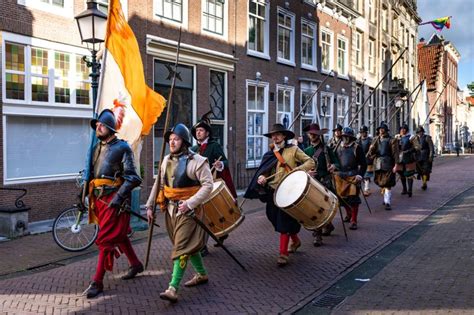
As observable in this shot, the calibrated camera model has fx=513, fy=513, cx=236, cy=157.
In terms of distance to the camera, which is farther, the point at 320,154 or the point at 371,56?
the point at 371,56

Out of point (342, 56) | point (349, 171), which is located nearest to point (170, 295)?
point (349, 171)

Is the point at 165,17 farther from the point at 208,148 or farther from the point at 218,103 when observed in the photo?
the point at 208,148

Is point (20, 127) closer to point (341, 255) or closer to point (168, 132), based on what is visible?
point (168, 132)

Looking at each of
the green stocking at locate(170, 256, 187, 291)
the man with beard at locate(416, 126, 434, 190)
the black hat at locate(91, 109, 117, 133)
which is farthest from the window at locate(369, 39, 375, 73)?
the green stocking at locate(170, 256, 187, 291)

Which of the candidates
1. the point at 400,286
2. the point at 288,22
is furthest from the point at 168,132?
the point at 288,22

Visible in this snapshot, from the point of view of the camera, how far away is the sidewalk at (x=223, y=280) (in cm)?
534

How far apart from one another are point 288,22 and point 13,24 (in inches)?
532

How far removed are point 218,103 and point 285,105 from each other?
513 centimetres

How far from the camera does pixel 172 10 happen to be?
48.8 ft

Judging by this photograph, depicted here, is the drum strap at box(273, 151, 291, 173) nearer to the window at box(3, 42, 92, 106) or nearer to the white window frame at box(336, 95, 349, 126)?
the window at box(3, 42, 92, 106)

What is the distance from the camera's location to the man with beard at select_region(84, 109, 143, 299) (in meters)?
5.59

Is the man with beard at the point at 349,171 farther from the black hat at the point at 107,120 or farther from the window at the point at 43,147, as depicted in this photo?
the window at the point at 43,147

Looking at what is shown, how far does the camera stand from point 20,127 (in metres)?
10.8

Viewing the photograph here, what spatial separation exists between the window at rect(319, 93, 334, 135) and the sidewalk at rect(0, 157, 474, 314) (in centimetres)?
1548
